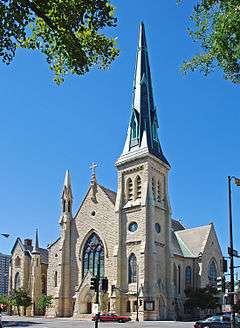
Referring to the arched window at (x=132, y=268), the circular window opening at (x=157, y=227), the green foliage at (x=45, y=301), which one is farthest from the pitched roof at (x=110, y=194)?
the green foliage at (x=45, y=301)

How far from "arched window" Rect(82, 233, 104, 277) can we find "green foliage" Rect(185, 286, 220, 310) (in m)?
10.9

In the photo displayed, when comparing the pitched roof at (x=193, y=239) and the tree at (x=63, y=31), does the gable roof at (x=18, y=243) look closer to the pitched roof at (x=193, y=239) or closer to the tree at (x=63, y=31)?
the pitched roof at (x=193, y=239)

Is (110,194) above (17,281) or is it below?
above

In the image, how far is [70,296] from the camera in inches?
2371

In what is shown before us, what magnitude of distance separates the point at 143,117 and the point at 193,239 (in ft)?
62.7

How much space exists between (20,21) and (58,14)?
62cm

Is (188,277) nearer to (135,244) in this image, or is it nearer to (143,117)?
(135,244)

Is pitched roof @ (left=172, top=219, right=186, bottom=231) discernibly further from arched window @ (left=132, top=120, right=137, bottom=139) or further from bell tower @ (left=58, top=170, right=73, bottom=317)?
arched window @ (left=132, top=120, right=137, bottom=139)

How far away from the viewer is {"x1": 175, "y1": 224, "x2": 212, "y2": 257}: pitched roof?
64750 millimetres

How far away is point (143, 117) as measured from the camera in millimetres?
61562

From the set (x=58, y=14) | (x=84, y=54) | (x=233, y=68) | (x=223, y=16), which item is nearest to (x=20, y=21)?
(x=58, y=14)

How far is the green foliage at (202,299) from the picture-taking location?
56719mm

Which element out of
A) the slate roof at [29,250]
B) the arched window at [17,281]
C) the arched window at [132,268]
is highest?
the slate roof at [29,250]

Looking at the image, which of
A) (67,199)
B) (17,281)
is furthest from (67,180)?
(17,281)
